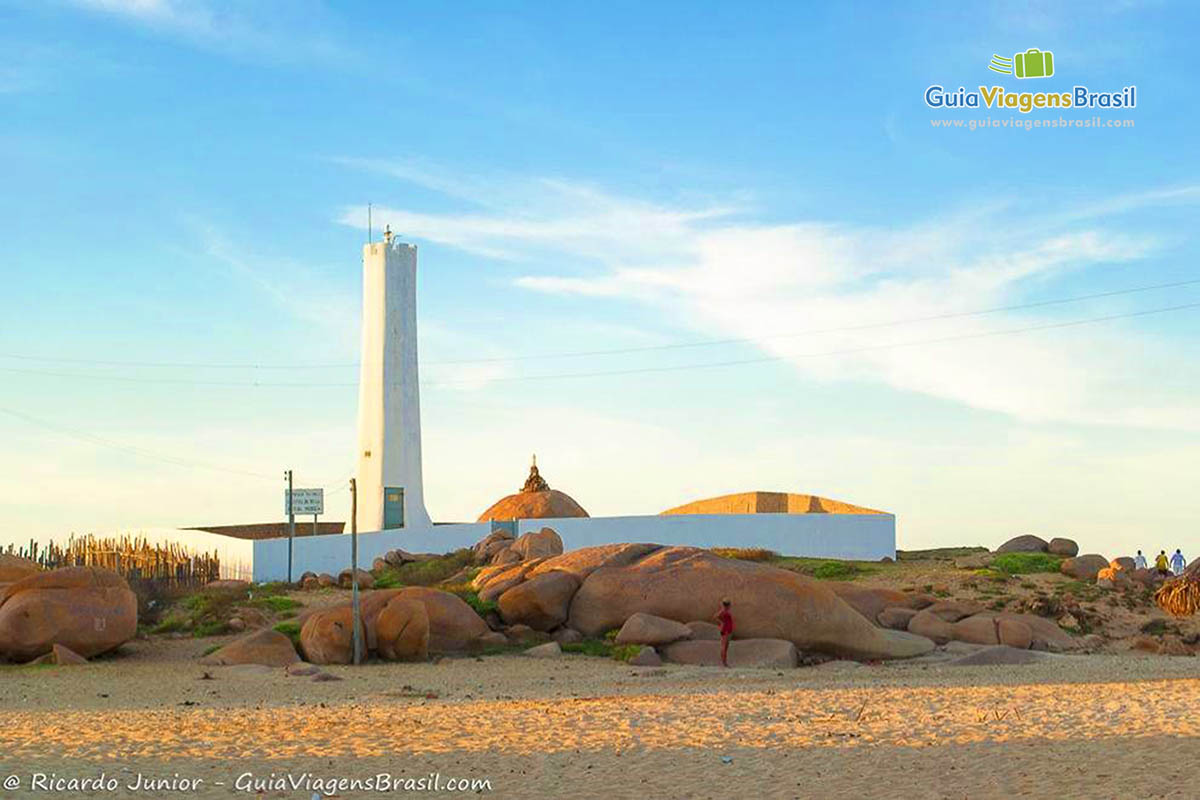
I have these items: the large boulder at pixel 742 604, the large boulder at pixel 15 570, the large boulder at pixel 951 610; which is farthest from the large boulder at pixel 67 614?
the large boulder at pixel 951 610

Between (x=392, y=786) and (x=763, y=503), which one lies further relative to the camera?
(x=763, y=503)

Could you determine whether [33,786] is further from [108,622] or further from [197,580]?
[197,580]

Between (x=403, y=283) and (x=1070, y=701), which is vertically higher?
(x=403, y=283)

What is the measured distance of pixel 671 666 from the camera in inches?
992

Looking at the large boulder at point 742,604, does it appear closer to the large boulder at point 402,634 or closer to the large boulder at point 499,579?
the large boulder at point 499,579

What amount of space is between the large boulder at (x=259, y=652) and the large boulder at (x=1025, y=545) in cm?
2438

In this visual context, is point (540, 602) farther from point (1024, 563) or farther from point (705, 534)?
point (1024, 563)

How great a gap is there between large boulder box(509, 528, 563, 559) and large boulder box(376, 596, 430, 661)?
9.35m

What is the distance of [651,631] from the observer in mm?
26406

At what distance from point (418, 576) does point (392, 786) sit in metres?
23.2

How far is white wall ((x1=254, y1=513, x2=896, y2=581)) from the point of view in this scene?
4250 centimetres

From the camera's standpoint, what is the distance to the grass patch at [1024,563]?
125 ft

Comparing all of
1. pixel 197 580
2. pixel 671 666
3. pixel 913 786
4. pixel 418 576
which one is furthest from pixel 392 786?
pixel 197 580

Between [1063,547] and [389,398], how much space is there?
22.3 meters
